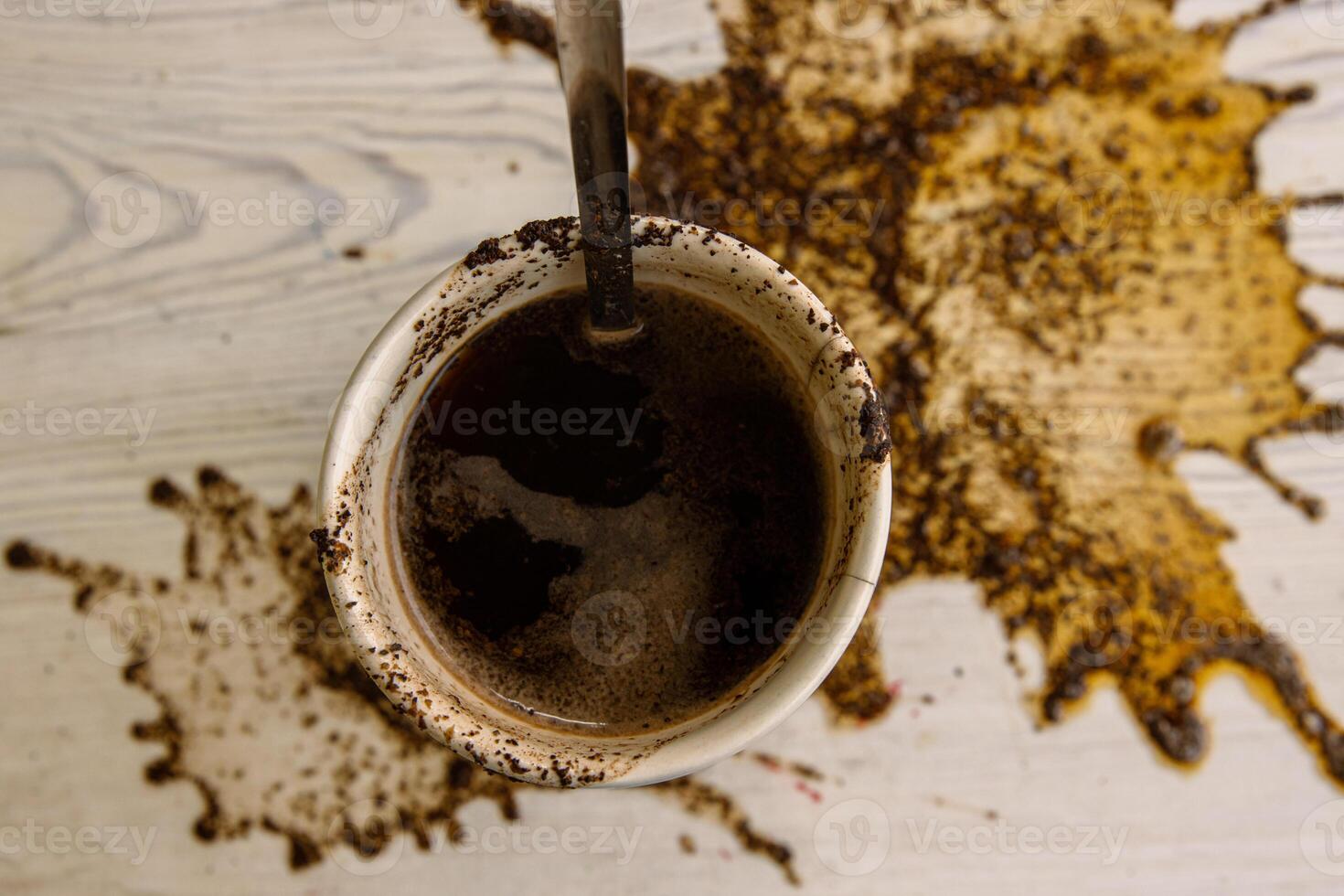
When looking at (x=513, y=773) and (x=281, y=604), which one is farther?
(x=281, y=604)

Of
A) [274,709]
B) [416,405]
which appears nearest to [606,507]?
[416,405]

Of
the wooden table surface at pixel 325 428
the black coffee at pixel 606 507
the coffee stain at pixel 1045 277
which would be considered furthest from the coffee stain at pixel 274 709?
the coffee stain at pixel 1045 277

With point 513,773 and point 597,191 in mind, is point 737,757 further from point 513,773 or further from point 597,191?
point 597,191

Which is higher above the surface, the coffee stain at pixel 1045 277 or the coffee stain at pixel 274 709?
the coffee stain at pixel 1045 277

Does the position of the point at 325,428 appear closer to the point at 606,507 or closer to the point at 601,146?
the point at 606,507

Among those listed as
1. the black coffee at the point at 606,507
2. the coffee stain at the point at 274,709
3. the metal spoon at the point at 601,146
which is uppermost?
the metal spoon at the point at 601,146

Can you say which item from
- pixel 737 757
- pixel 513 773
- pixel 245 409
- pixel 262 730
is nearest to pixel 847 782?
pixel 737 757

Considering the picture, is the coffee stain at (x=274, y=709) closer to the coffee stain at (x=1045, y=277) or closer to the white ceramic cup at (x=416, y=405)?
the white ceramic cup at (x=416, y=405)
